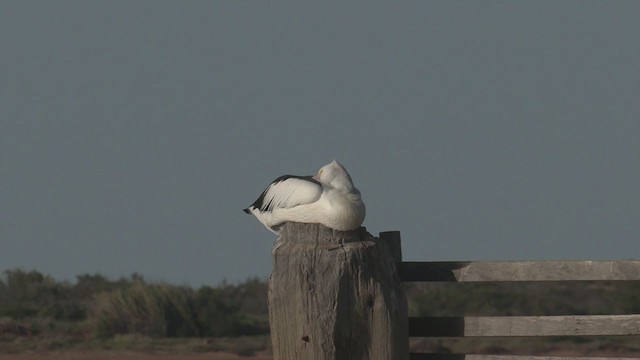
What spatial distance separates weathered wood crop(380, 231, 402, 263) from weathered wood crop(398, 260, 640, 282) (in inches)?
13.4

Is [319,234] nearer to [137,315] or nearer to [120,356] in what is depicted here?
[120,356]

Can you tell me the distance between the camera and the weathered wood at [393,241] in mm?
9664

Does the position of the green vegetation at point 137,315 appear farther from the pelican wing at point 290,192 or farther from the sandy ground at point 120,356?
the pelican wing at point 290,192

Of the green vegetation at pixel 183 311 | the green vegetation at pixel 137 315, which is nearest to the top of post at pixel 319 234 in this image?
the green vegetation at pixel 183 311

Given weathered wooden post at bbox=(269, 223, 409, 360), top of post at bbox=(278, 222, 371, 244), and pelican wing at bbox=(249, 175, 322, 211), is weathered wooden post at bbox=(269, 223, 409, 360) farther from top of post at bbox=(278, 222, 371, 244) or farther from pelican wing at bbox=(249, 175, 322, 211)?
pelican wing at bbox=(249, 175, 322, 211)

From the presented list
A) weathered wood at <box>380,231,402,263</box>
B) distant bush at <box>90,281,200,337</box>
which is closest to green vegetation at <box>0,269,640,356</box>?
distant bush at <box>90,281,200,337</box>

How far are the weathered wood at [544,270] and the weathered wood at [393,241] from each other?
341 millimetres

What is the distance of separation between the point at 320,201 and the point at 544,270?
1614mm

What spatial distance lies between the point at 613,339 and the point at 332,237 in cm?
1382

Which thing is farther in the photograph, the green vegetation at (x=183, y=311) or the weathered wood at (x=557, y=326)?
the green vegetation at (x=183, y=311)

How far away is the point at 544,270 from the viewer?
951 cm

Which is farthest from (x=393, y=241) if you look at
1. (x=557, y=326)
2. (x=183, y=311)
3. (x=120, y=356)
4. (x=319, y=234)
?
(x=183, y=311)

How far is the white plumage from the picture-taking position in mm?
8953

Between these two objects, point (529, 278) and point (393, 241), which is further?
point (393, 241)
